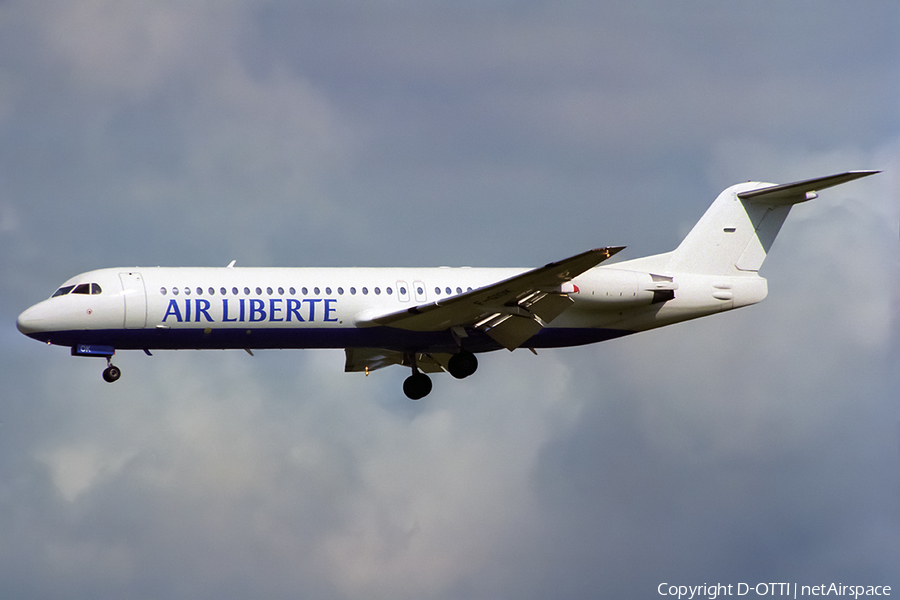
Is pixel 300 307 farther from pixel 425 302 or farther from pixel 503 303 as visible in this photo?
pixel 503 303

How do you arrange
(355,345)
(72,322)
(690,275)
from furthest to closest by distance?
(690,275) < (355,345) < (72,322)

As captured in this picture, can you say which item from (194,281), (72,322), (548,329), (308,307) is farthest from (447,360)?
(72,322)

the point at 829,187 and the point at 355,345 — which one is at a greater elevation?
the point at 829,187

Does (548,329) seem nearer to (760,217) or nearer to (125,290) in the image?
(760,217)

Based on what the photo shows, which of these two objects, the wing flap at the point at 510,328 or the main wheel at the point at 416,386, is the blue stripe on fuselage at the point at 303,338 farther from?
the main wheel at the point at 416,386

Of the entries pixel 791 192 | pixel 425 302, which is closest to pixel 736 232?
pixel 791 192

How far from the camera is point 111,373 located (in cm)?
3700

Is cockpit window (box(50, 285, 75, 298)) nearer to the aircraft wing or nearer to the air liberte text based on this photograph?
the air liberte text

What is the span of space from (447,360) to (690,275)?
8.19 meters

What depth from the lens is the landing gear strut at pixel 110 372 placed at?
121 ft

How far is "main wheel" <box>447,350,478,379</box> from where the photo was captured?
132 ft

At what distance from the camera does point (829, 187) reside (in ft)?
131

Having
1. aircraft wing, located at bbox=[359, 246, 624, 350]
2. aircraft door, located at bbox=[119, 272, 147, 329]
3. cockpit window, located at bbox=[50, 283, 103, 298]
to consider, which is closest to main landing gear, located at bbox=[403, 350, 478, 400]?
aircraft wing, located at bbox=[359, 246, 624, 350]

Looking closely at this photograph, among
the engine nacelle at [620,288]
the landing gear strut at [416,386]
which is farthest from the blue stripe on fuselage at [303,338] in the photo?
the landing gear strut at [416,386]
